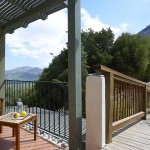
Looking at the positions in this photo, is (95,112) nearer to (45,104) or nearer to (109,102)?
(109,102)

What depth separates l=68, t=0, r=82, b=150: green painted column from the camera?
3926mm

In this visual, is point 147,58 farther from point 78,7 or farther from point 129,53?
point 78,7

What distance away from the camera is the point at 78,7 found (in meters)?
3.96

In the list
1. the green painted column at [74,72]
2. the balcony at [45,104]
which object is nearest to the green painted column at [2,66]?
the balcony at [45,104]

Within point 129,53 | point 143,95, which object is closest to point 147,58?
point 129,53

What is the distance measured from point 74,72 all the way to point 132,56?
60.0 ft

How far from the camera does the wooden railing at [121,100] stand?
3.95 metres

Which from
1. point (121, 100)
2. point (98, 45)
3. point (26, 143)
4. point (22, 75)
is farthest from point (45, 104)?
point (22, 75)

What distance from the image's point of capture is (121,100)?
4.78 metres

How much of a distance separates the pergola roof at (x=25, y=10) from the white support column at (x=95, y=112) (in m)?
1.38

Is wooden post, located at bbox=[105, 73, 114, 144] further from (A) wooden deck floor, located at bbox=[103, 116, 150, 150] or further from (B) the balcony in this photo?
(B) the balcony

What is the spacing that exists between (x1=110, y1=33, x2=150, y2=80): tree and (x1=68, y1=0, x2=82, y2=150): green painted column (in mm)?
17941

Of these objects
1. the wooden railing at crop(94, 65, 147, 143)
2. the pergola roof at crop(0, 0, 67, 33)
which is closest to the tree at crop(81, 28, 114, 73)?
the wooden railing at crop(94, 65, 147, 143)

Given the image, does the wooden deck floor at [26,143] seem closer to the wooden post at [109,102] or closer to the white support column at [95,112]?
the white support column at [95,112]
